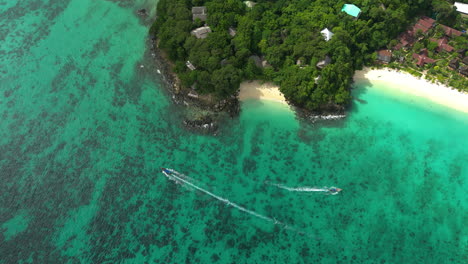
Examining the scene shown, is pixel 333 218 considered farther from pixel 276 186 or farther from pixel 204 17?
pixel 204 17

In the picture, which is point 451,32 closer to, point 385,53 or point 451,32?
point 451,32

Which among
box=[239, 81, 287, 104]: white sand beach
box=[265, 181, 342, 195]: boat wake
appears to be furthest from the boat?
box=[239, 81, 287, 104]: white sand beach

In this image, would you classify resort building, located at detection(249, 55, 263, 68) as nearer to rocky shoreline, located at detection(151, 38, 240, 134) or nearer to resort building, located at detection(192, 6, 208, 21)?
rocky shoreline, located at detection(151, 38, 240, 134)

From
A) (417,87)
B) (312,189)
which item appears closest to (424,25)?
(417,87)

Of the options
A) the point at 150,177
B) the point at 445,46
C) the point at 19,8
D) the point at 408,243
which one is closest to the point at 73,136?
the point at 150,177

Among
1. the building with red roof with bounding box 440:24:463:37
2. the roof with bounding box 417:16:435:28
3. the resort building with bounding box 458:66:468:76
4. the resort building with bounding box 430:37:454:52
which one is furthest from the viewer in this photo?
the roof with bounding box 417:16:435:28

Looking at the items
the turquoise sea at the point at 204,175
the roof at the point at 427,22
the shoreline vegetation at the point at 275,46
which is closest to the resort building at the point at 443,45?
the roof at the point at 427,22
